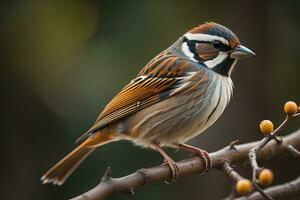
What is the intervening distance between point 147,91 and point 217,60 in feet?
1.92

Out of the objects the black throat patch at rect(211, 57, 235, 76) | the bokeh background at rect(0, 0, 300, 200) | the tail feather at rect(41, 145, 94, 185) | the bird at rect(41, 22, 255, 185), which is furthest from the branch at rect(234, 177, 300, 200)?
the bokeh background at rect(0, 0, 300, 200)

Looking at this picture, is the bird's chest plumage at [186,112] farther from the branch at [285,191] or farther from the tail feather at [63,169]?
the branch at [285,191]

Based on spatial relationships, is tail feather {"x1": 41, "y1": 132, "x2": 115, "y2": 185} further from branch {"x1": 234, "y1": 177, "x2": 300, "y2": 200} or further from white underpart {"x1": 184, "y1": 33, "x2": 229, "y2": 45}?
branch {"x1": 234, "y1": 177, "x2": 300, "y2": 200}

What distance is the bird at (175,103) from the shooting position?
17.6 ft

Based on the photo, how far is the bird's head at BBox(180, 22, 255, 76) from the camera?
210 inches

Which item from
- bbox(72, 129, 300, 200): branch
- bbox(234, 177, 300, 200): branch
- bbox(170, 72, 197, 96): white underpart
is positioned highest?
bbox(170, 72, 197, 96): white underpart

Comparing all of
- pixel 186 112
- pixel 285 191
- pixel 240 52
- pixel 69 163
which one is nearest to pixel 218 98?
pixel 186 112

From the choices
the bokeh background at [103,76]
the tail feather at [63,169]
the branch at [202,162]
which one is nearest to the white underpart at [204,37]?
the branch at [202,162]

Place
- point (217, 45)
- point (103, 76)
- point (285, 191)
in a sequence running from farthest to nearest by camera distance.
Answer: point (103, 76) → point (217, 45) → point (285, 191)

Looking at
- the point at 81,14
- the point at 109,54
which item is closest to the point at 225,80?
the point at 109,54

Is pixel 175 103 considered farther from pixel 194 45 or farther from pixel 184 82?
pixel 194 45

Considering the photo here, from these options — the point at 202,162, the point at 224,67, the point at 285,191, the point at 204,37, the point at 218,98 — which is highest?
the point at 204,37

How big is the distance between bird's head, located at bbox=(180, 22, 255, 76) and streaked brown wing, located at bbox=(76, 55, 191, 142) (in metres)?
0.14

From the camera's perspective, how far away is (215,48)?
18.0 ft
